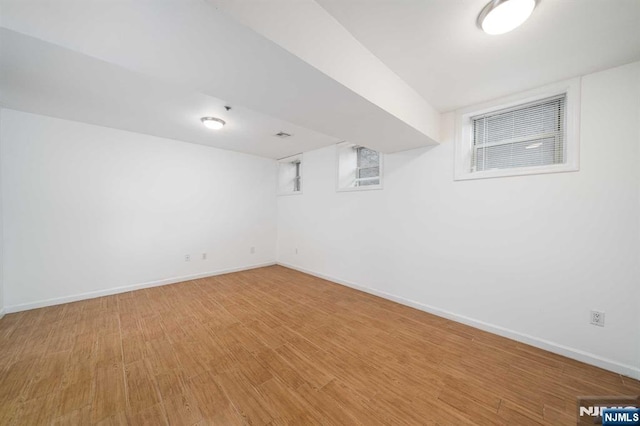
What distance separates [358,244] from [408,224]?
3.13ft

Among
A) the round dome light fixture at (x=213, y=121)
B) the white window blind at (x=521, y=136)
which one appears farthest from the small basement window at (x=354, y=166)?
the round dome light fixture at (x=213, y=121)

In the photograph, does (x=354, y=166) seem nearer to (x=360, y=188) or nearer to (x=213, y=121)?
(x=360, y=188)

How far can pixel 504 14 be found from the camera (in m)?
1.35

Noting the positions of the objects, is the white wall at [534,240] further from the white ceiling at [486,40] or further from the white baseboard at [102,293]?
the white baseboard at [102,293]

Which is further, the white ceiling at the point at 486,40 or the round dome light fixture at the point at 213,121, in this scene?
the round dome light fixture at the point at 213,121

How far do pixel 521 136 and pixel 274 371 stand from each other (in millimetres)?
3424

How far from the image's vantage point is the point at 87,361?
1.92 metres

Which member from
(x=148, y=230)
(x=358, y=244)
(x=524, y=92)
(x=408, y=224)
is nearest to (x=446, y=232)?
(x=408, y=224)

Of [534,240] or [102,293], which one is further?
[102,293]

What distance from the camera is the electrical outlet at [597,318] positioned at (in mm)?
1907

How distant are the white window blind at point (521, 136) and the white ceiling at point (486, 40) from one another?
275 millimetres

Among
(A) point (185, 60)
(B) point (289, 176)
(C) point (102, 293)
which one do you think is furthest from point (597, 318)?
(C) point (102, 293)

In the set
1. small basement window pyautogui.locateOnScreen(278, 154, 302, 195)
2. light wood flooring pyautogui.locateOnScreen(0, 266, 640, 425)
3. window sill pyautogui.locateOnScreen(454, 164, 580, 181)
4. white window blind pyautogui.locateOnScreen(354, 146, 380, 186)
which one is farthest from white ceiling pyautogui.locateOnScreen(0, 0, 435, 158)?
small basement window pyautogui.locateOnScreen(278, 154, 302, 195)
